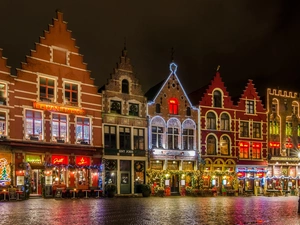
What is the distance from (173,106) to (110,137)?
27.8ft

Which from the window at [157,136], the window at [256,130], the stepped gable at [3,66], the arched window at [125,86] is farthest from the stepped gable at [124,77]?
the window at [256,130]

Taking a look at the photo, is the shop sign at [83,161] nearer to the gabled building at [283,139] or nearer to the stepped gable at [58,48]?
the stepped gable at [58,48]

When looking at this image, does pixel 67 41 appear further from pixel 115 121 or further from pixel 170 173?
pixel 170 173

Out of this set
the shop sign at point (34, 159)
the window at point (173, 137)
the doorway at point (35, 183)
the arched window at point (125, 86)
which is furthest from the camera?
the window at point (173, 137)

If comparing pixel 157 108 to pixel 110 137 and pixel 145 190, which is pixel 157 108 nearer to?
pixel 110 137

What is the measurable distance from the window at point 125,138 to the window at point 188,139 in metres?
6.74

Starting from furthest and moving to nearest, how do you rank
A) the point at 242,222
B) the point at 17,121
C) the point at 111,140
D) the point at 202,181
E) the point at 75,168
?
the point at 202,181 < the point at 111,140 < the point at 75,168 < the point at 17,121 < the point at 242,222

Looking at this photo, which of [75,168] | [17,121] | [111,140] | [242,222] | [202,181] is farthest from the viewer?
[202,181]

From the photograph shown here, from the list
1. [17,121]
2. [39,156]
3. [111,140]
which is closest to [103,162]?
[111,140]

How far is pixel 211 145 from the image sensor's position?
4853cm

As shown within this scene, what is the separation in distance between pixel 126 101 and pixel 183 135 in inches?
304

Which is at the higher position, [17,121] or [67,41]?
[67,41]

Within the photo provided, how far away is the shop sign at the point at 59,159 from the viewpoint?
3759 centimetres

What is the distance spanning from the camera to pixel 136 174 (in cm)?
4312
